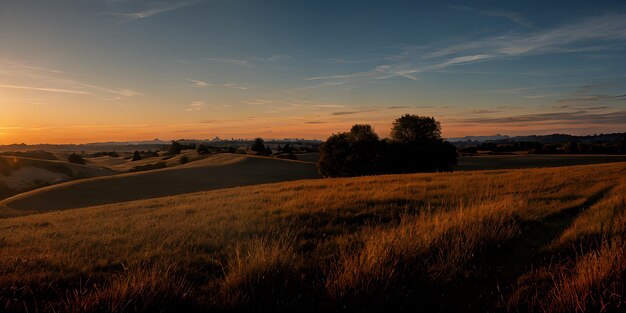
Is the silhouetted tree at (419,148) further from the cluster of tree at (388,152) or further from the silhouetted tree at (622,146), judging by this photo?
the silhouetted tree at (622,146)

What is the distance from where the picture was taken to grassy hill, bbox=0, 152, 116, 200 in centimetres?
6106

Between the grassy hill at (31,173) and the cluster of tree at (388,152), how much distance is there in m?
42.2

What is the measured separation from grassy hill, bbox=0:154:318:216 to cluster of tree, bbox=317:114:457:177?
10027 mm

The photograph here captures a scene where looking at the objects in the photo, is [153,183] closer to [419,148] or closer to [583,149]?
[419,148]

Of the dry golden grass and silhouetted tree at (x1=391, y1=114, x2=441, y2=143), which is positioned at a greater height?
silhouetted tree at (x1=391, y1=114, x2=441, y2=143)

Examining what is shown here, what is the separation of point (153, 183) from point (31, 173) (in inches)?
1013

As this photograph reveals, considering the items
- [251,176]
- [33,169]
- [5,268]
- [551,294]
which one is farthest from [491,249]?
[33,169]

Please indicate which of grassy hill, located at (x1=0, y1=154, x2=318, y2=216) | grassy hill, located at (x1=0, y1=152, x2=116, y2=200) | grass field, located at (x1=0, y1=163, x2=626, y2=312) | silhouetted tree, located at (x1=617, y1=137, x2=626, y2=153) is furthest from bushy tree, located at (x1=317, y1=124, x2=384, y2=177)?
silhouetted tree, located at (x1=617, y1=137, x2=626, y2=153)

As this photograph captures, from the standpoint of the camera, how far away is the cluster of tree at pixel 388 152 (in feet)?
205

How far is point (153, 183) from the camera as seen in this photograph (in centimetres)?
5544

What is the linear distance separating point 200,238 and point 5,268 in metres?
3.59

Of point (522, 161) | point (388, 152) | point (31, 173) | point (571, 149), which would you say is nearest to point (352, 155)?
point (388, 152)

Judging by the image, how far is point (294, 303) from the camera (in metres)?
5.57

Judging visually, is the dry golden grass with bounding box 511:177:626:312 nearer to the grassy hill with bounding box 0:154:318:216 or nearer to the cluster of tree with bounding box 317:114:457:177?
the grassy hill with bounding box 0:154:318:216
